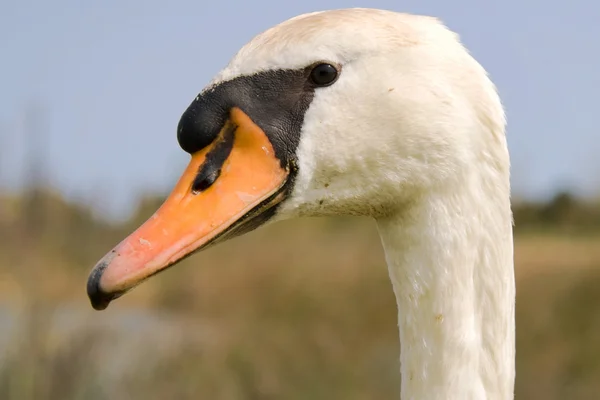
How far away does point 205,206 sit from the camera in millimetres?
1880

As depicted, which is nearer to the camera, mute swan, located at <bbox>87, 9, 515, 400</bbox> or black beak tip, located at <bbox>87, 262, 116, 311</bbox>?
black beak tip, located at <bbox>87, 262, 116, 311</bbox>

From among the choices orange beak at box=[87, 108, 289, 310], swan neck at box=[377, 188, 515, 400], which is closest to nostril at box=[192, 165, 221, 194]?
orange beak at box=[87, 108, 289, 310]

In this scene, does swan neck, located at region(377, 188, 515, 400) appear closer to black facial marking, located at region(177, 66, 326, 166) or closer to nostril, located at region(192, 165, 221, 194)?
black facial marking, located at region(177, 66, 326, 166)

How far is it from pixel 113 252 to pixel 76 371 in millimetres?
5947

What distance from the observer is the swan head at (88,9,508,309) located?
1919mm

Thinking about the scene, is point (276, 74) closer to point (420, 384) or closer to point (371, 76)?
point (371, 76)

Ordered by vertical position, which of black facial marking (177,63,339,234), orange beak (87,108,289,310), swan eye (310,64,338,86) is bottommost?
orange beak (87,108,289,310)

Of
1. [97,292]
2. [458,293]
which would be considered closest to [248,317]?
[458,293]

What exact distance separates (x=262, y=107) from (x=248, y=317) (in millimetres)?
9065

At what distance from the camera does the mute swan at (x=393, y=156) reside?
1925 mm

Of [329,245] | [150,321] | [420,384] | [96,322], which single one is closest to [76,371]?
[96,322]

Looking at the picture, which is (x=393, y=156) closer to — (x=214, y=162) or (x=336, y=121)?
(x=336, y=121)

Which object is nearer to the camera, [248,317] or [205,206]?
[205,206]

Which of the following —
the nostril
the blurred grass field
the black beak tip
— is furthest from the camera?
the blurred grass field
